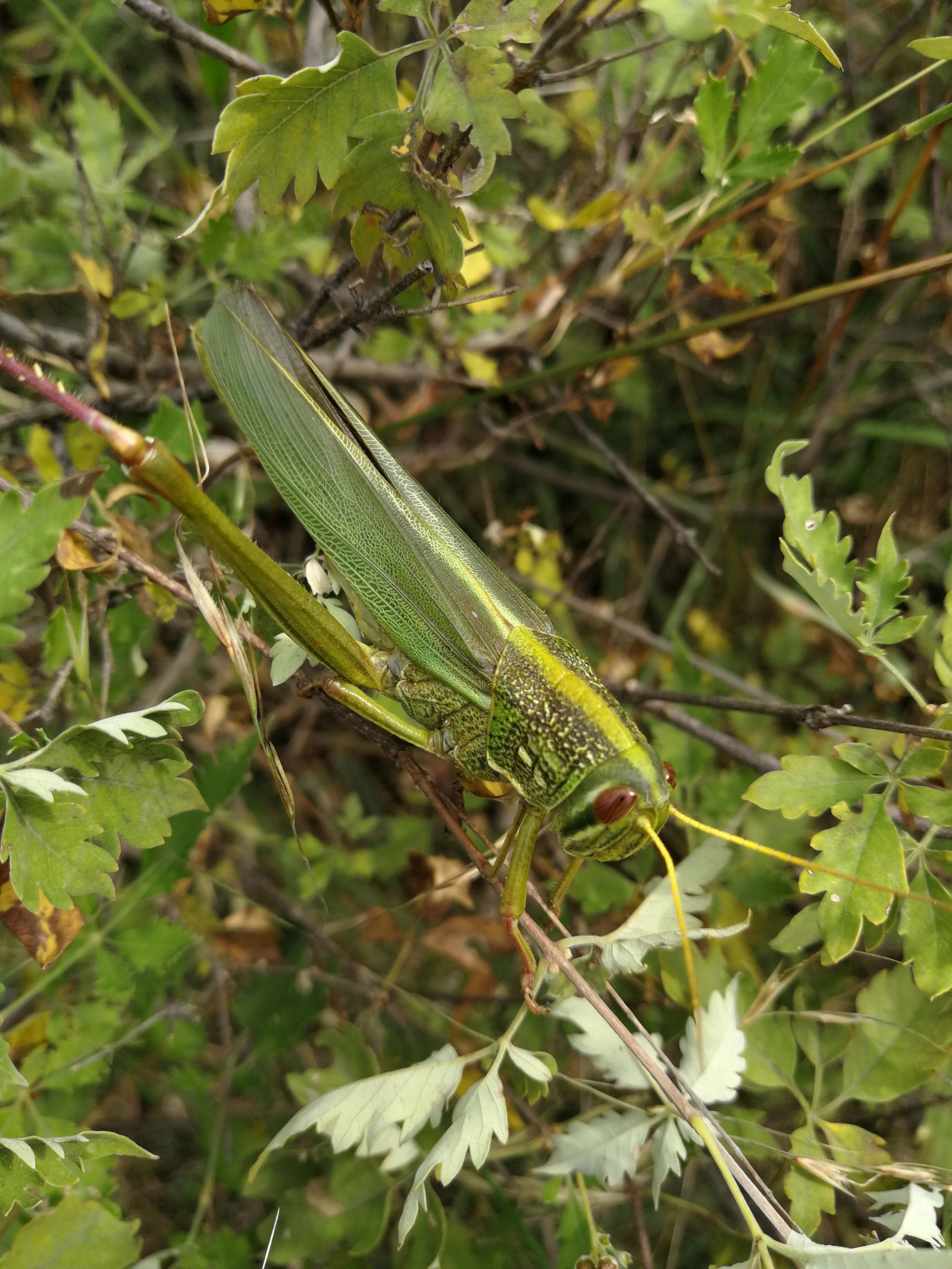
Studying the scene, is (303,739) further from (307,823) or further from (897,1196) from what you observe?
(897,1196)

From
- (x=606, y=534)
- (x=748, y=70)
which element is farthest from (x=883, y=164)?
(x=606, y=534)

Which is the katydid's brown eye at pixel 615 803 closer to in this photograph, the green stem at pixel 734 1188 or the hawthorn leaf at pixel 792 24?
the green stem at pixel 734 1188

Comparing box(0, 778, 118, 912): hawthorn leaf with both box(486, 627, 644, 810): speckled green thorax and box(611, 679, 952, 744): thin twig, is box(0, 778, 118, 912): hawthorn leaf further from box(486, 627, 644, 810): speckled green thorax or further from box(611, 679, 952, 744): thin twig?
box(611, 679, 952, 744): thin twig

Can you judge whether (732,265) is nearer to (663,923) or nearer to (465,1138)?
(663,923)

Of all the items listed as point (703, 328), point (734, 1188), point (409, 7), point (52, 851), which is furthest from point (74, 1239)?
point (703, 328)

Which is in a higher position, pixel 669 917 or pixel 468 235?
pixel 468 235

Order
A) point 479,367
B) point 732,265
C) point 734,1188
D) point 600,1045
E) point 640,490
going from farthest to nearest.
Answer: point 640,490 → point 479,367 → point 732,265 → point 600,1045 → point 734,1188

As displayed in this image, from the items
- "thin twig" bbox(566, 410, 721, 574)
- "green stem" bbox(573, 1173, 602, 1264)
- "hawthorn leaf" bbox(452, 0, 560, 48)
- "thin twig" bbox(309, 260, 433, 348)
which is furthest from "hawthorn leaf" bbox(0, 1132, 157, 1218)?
"thin twig" bbox(566, 410, 721, 574)
